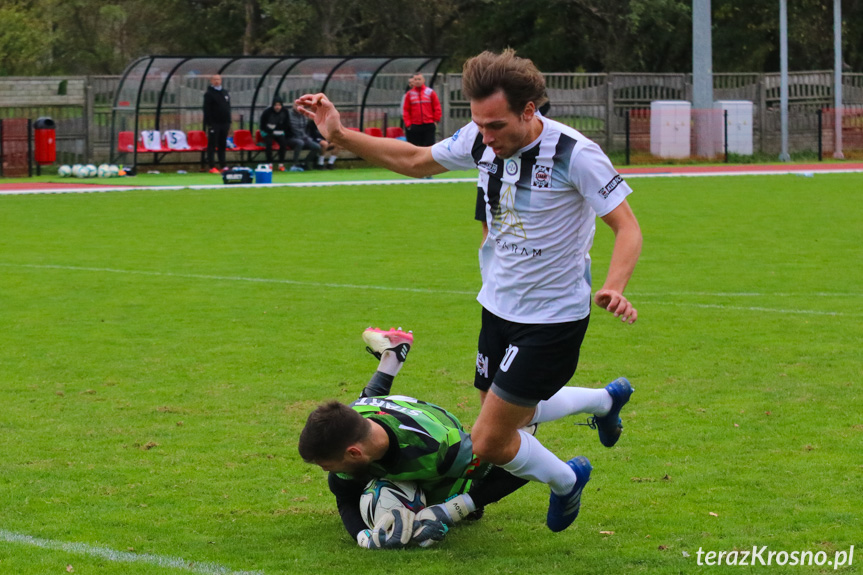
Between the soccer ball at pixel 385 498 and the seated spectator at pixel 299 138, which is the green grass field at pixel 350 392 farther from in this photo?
the seated spectator at pixel 299 138

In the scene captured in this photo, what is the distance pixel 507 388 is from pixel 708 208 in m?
15.6

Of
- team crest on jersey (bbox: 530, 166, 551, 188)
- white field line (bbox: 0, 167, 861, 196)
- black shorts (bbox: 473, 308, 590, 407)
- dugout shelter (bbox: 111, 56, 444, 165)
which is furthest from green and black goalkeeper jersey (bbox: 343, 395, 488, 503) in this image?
dugout shelter (bbox: 111, 56, 444, 165)

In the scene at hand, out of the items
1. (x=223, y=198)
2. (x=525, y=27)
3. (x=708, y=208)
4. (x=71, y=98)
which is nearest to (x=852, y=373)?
(x=708, y=208)

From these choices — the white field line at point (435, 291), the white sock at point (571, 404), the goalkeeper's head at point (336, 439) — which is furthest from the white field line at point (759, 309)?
the goalkeeper's head at point (336, 439)

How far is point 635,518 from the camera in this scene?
5293mm

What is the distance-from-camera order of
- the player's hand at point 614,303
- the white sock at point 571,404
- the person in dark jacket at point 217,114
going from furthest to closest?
the person in dark jacket at point 217,114, the white sock at point 571,404, the player's hand at point 614,303

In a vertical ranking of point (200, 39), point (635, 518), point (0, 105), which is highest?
point (200, 39)

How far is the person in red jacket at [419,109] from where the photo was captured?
25.1 m

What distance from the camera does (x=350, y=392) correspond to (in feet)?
25.5

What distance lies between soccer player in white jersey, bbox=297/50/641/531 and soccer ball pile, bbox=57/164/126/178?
77.7ft

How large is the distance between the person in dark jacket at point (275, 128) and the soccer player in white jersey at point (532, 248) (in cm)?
2412

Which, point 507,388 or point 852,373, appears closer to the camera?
point 507,388

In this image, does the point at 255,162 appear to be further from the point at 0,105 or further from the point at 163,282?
the point at 163,282

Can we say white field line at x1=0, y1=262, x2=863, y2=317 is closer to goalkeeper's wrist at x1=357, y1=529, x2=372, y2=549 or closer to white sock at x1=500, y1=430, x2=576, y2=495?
white sock at x1=500, y1=430, x2=576, y2=495
